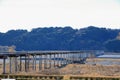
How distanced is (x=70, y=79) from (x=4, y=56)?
88.1 feet

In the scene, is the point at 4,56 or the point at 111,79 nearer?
the point at 111,79

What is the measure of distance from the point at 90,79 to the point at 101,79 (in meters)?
1.27

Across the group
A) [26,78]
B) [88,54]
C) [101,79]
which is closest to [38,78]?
[26,78]

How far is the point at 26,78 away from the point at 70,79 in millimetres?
5198

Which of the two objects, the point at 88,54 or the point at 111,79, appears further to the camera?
the point at 88,54

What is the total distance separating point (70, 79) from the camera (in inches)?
1460

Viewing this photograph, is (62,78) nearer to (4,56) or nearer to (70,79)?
(70,79)

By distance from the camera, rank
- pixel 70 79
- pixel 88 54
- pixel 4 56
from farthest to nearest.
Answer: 1. pixel 88 54
2. pixel 4 56
3. pixel 70 79

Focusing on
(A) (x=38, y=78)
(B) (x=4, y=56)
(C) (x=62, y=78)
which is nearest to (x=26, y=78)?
(A) (x=38, y=78)

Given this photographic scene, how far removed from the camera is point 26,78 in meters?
38.2

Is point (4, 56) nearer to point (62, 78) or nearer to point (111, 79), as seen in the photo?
point (62, 78)

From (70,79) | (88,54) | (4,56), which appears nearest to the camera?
(70,79)

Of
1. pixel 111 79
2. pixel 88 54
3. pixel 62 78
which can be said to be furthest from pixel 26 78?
pixel 88 54

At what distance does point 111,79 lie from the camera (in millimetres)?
37781
